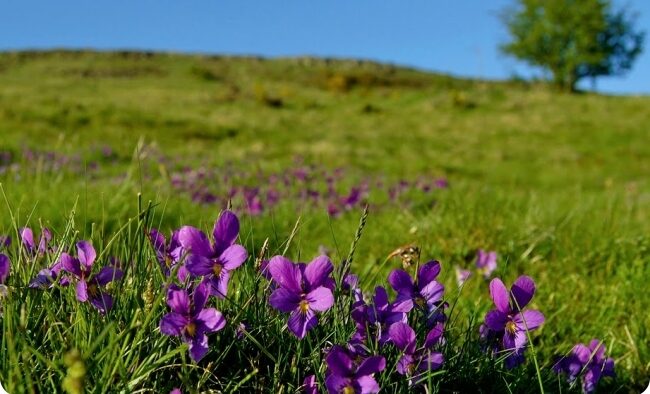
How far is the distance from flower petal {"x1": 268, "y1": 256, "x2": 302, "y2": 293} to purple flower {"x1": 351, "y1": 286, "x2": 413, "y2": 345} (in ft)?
0.78

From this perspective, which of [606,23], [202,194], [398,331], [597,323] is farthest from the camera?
[606,23]

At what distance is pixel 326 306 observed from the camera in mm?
1650

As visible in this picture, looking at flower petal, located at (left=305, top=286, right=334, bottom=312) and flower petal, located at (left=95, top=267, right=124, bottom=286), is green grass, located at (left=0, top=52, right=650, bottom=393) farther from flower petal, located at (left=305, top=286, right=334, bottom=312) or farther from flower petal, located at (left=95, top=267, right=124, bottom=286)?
A: flower petal, located at (left=305, top=286, right=334, bottom=312)

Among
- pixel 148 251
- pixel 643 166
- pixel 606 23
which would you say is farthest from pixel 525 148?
pixel 606 23

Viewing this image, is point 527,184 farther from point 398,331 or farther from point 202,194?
point 398,331

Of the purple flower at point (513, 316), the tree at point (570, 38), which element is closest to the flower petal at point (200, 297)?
the purple flower at point (513, 316)

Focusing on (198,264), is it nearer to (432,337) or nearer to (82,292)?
(82,292)

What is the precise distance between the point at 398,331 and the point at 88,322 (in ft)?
2.74

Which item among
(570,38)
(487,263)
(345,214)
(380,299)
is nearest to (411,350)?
(380,299)

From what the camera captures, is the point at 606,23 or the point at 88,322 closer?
the point at 88,322

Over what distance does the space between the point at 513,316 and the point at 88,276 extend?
1.19m

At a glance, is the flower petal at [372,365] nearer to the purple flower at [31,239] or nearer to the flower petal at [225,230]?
the flower petal at [225,230]

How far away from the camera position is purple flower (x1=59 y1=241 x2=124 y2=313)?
1834 millimetres

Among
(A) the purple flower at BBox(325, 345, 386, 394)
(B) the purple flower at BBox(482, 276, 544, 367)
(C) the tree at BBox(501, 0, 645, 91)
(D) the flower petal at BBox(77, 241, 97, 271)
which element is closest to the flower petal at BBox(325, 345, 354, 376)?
(A) the purple flower at BBox(325, 345, 386, 394)
